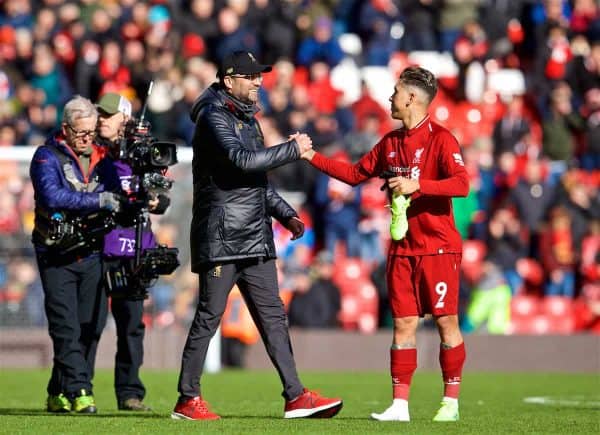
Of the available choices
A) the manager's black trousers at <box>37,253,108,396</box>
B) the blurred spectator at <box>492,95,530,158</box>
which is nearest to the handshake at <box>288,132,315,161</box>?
the manager's black trousers at <box>37,253,108,396</box>

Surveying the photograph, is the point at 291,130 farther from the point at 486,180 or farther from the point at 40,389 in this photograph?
the point at 40,389

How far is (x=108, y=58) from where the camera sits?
2238 cm

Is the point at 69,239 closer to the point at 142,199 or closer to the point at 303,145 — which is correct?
the point at 142,199

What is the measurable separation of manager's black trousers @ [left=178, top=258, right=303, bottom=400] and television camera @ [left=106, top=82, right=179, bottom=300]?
79 cm

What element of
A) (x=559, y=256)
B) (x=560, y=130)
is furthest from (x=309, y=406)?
(x=560, y=130)

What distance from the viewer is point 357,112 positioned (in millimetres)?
23281

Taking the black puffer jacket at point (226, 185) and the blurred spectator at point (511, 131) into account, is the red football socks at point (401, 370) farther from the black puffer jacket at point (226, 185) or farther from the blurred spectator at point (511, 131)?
the blurred spectator at point (511, 131)

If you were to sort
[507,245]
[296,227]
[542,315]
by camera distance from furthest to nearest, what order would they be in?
[507,245] < [542,315] < [296,227]

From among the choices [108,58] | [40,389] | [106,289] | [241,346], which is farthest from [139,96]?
[106,289]

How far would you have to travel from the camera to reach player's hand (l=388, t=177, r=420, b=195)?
10.1 metres

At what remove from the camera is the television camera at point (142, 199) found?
11.0 metres

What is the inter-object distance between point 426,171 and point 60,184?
2.71 meters

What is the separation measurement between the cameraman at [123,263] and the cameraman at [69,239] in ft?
0.62

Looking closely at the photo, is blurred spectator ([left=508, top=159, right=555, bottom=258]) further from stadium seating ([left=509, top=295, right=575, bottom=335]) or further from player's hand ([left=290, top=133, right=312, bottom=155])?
player's hand ([left=290, top=133, right=312, bottom=155])
